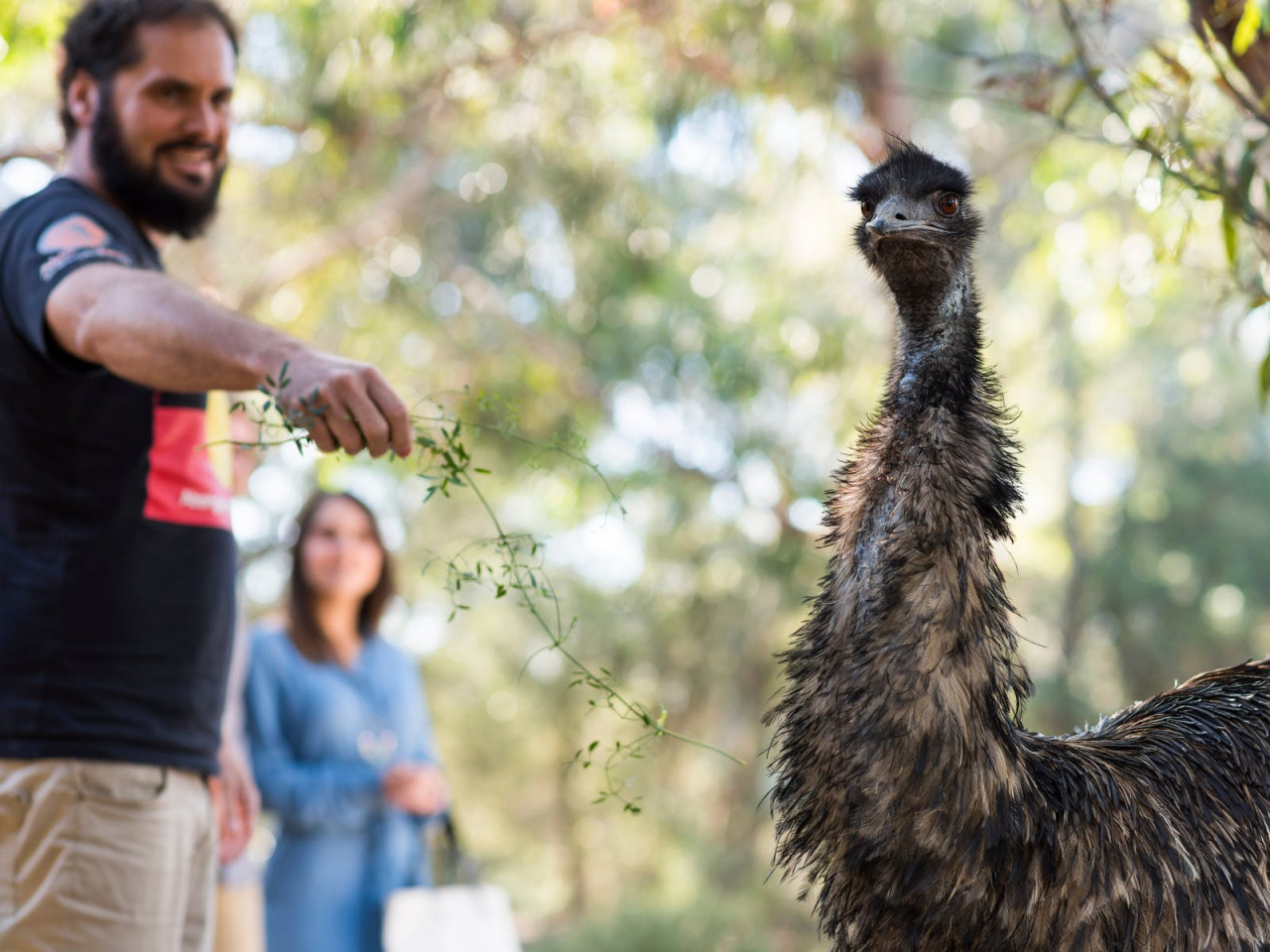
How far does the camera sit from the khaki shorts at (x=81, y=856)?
2.42 m

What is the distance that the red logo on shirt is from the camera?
253 cm

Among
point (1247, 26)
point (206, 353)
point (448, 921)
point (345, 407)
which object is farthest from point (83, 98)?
point (448, 921)

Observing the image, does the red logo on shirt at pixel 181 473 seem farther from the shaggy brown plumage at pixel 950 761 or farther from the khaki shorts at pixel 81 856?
the shaggy brown plumage at pixel 950 761

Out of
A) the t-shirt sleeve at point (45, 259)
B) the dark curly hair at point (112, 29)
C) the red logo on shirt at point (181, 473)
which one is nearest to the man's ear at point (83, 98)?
the dark curly hair at point (112, 29)

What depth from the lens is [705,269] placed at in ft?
39.6

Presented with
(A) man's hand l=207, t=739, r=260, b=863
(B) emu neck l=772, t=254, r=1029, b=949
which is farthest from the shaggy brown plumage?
(A) man's hand l=207, t=739, r=260, b=863

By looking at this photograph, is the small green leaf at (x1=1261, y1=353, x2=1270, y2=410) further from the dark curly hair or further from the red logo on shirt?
the dark curly hair

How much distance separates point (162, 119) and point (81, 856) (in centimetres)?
139

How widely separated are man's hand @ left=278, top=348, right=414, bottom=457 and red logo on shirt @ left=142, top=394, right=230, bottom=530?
2.39 ft

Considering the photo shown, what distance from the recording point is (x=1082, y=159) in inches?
286

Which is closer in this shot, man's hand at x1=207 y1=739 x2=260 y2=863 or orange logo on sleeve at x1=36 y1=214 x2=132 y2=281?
orange logo on sleeve at x1=36 y1=214 x2=132 y2=281

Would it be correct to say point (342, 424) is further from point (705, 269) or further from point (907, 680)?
point (705, 269)

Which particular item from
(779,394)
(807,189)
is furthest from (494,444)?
(807,189)

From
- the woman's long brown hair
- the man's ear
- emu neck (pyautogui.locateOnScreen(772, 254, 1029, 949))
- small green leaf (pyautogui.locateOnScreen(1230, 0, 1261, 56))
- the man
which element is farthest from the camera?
the woman's long brown hair
